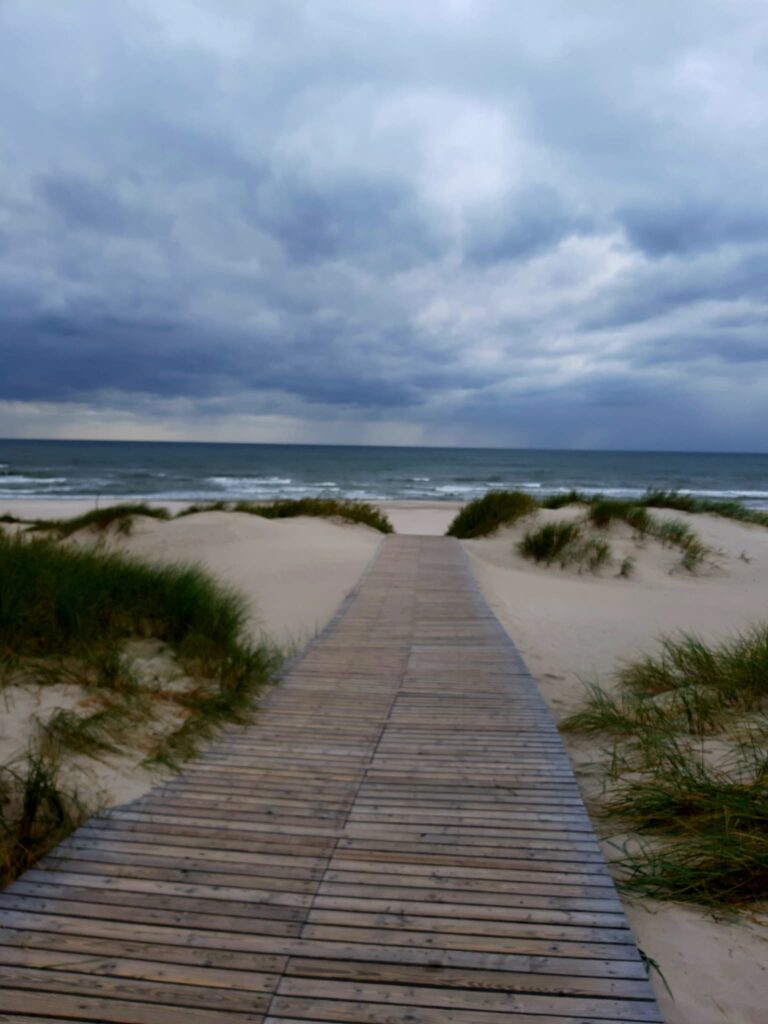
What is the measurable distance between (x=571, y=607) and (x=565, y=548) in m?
2.61

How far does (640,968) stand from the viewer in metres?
1.93

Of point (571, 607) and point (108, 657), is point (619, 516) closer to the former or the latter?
point (571, 607)

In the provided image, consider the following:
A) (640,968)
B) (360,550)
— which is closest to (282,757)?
(640,968)

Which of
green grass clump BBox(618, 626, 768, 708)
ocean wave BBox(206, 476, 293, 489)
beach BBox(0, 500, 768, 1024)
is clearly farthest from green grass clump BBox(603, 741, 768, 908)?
ocean wave BBox(206, 476, 293, 489)

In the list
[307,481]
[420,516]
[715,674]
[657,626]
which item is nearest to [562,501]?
[420,516]

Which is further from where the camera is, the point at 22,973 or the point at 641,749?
the point at 641,749

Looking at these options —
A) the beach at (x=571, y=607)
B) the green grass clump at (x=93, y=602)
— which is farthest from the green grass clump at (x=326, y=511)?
the green grass clump at (x=93, y=602)

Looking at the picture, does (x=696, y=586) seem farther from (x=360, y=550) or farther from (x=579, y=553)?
(x=360, y=550)

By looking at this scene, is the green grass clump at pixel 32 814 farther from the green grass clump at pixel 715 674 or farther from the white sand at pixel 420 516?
the white sand at pixel 420 516

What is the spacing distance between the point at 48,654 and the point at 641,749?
3525 mm

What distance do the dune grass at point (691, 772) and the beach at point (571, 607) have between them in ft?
0.45

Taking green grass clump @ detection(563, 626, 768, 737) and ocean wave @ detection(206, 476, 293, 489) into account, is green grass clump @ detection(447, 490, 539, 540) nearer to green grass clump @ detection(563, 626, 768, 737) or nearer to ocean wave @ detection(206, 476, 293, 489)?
green grass clump @ detection(563, 626, 768, 737)

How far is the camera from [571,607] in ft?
26.9

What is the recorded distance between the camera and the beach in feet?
6.98
